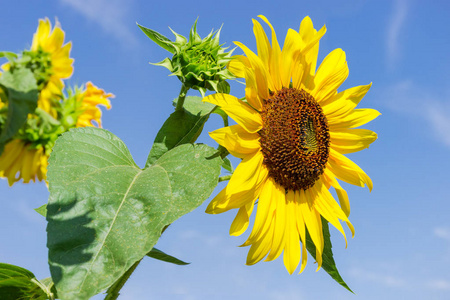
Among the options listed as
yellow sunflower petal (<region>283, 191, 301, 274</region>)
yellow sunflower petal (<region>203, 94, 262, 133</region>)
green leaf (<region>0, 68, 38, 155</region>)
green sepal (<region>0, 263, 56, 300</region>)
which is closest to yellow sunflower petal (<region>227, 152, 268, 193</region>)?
yellow sunflower petal (<region>203, 94, 262, 133</region>)

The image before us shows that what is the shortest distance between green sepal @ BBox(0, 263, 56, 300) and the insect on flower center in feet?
3.87

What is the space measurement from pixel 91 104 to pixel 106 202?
0.44 metres

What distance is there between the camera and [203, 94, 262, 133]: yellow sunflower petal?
2176mm

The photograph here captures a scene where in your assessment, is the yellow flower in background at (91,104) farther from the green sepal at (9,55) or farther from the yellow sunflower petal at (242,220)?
the yellow sunflower petal at (242,220)

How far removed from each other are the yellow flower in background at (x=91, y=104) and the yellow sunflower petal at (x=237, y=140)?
48 cm

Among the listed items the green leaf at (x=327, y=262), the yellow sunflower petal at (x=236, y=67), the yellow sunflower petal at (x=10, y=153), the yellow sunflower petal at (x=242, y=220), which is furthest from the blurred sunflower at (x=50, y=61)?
the green leaf at (x=327, y=262)

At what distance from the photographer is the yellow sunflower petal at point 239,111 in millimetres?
2176

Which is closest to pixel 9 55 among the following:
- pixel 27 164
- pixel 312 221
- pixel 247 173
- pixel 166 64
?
pixel 27 164

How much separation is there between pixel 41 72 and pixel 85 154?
29.6 inches

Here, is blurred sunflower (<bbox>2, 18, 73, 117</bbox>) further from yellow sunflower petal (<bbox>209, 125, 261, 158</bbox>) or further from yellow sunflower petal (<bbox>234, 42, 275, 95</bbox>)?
yellow sunflower petal (<bbox>234, 42, 275, 95</bbox>)

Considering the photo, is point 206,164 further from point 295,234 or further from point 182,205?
point 295,234

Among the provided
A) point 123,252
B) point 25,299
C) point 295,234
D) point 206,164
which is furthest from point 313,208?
point 25,299

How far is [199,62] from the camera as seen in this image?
2369 mm

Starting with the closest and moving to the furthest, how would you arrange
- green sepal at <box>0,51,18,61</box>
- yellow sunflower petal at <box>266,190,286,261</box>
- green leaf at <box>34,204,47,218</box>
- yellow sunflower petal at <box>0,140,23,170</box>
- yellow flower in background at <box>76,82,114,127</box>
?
green sepal at <box>0,51,18,61</box> → yellow sunflower petal at <box>0,140,23,170</box> → yellow flower in background at <box>76,82,114,127</box> → yellow sunflower petal at <box>266,190,286,261</box> → green leaf at <box>34,204,47,218</box>
